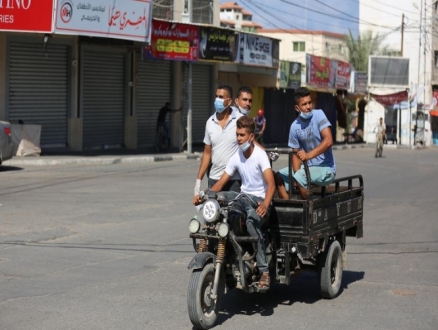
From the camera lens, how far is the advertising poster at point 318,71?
43344mm

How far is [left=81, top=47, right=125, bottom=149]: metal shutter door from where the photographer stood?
2789 centimetres

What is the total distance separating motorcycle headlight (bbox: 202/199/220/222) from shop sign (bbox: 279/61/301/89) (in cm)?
3344

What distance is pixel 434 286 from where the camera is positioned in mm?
8625

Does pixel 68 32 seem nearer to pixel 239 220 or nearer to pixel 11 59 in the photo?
pixel 11 59

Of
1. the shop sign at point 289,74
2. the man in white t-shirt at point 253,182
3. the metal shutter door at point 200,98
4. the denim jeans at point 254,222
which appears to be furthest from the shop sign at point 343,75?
the denim jeans at point 254,222

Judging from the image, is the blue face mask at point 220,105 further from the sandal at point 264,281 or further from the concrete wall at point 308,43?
the concrete wall at point 308,43

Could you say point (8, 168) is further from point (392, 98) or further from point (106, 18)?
point (392, 98)

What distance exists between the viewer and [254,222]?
6973 mm

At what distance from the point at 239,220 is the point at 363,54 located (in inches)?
2603

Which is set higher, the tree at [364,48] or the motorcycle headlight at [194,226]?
the tree at [364,48]

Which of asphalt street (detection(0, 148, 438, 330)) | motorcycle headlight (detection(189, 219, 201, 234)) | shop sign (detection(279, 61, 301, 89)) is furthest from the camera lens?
shop sign (detection(279, 61, 301, 89))

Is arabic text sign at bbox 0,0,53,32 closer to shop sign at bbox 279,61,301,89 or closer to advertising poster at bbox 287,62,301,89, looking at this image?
shop sign at bbox 279,61,301,89

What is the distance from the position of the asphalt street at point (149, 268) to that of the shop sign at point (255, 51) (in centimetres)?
1631

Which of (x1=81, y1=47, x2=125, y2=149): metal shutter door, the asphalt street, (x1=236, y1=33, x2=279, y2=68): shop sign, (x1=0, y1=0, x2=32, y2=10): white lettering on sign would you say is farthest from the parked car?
(x1=236, y1=33, x2=279, y2=68): shop sign
